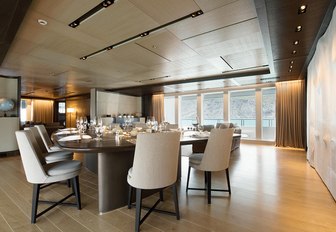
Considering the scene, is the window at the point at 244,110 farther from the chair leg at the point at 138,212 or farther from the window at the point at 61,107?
the window at the point at 61,107

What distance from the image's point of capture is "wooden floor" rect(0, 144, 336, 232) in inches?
76.5

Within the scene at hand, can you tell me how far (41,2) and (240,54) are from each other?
404 cm

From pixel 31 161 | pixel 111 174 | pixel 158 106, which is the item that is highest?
pixel 158 106

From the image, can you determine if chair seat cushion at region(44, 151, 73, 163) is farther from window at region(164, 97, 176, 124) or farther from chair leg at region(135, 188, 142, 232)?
window at region(164, 97, 176, 124)

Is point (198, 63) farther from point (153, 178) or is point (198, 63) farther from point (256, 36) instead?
point (153, 178)

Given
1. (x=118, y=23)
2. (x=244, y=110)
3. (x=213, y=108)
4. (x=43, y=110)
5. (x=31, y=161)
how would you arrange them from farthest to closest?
(x=43, y=110) < (x=213, y=108) < (x=244, y=110) < (x=118, y=23) < (x=31, y=161)

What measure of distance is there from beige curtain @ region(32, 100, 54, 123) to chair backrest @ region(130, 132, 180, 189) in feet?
50.3

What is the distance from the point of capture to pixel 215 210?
2.28 m

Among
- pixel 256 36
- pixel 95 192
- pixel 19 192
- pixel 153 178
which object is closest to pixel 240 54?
pixel 256 36

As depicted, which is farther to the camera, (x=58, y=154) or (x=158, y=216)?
(x=58, y=154)

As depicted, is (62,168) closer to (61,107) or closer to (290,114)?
(290,114)

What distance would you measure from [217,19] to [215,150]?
2.02 m

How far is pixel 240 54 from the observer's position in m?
4.51

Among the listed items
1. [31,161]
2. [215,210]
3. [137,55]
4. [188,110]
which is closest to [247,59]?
[137,55]
